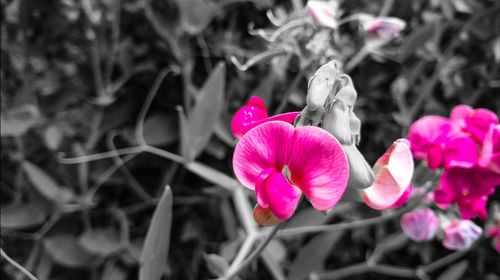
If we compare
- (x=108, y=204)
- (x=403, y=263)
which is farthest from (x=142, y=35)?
(x=403, y=263)

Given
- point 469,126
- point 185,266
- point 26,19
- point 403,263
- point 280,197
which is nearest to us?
point 280,197

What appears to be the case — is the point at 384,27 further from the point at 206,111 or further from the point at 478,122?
the point at 206,111

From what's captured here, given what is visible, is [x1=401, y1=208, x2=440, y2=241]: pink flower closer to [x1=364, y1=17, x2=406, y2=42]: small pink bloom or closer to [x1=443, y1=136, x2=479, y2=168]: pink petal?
[x1=443, y1=136, x2=479, y2=168]: pink petal

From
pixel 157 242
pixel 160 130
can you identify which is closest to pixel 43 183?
pixel 160 130

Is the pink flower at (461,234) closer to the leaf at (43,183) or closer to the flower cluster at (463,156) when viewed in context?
the flower cluster at (463,156)

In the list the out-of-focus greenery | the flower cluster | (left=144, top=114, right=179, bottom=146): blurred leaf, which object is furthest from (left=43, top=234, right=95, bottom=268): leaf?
the flower cluster

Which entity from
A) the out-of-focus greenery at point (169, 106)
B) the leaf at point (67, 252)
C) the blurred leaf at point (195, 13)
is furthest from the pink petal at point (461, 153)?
the leaf at point (67, 252)

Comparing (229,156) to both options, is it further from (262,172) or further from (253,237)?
(262,172)
